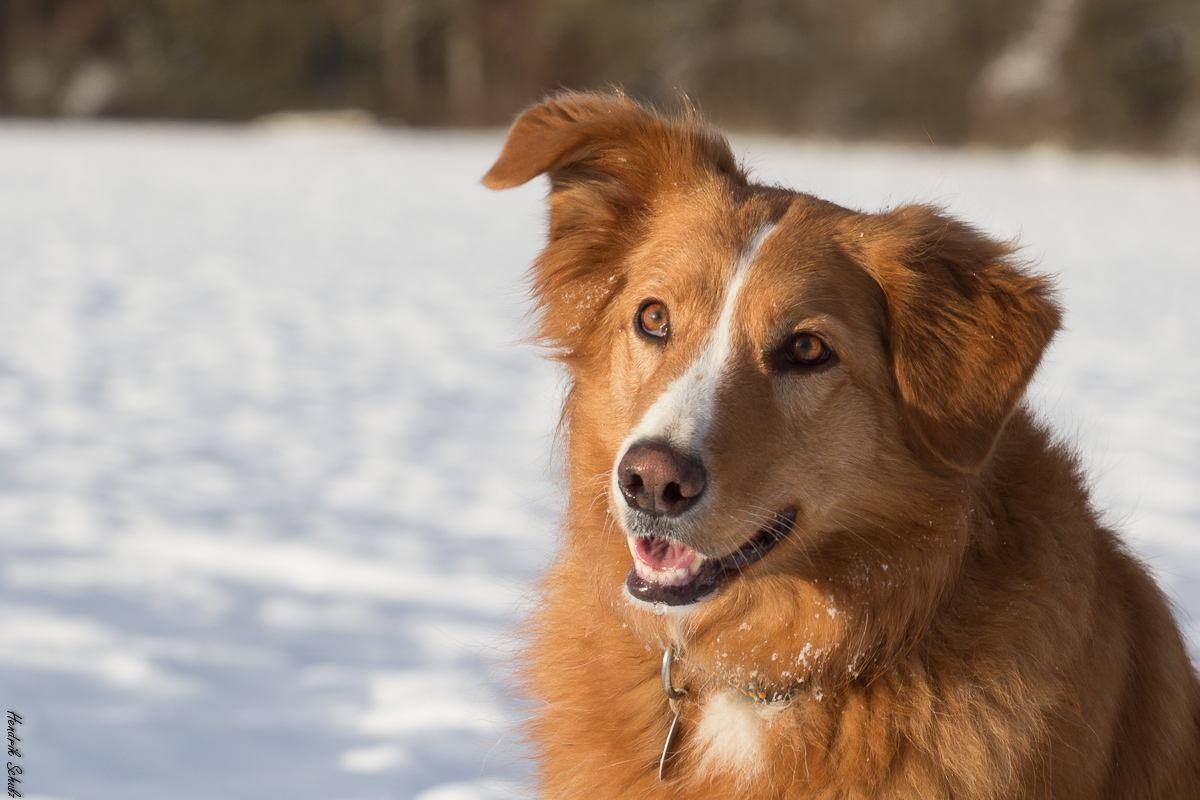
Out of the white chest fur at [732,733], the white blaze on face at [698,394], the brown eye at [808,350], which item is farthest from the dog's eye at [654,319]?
the white chest fur at [732,733]

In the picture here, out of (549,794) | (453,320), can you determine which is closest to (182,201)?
(453,320)

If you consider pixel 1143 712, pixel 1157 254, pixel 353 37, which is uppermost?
pixel 353 37

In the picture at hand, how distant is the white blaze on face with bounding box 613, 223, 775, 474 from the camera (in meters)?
2.36

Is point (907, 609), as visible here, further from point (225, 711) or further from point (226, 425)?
point (226, 425)

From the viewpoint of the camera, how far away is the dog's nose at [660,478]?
230 cm

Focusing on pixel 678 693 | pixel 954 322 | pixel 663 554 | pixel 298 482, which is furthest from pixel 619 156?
pixel 298 482

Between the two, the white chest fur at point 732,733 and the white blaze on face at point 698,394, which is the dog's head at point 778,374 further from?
the white chest fur at point 732,733

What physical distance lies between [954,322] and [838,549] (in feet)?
2.02

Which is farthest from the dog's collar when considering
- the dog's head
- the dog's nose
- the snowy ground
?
the snowy ground

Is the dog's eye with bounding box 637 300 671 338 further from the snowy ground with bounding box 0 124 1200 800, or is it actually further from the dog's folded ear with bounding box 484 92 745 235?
the snowy ground with bounding box 0 124 1200 800

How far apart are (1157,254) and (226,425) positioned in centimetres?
1173

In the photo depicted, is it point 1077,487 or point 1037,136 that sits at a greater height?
point 1037,136

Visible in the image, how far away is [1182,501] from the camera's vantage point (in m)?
5.57

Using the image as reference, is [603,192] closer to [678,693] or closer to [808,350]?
[808,350]
